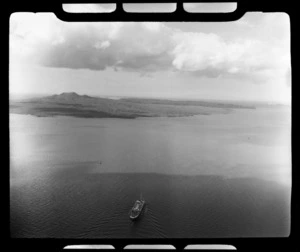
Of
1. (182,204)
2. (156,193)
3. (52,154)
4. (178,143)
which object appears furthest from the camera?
(178,143)

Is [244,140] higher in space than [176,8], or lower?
higher

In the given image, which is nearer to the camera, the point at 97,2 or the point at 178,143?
the point at 97,2

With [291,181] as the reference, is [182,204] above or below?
above

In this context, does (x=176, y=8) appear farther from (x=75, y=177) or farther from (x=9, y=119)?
(x=75, y=177)
